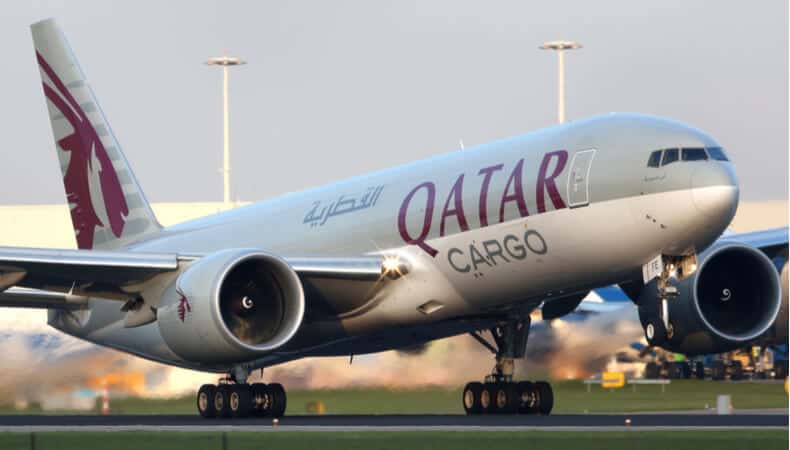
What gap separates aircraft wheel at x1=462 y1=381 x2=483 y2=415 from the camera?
3444 cm

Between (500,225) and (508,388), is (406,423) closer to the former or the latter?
(500,225)

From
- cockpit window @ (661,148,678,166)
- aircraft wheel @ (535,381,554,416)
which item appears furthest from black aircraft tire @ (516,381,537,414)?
cockpit window @ (661,148,678,166)

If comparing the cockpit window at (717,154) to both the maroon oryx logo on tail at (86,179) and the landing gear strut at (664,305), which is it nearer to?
the landing gear strut at (664,305)

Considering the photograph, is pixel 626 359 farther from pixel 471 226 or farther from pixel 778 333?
pixel 471 226

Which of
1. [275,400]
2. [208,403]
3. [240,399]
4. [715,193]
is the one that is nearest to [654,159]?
[715,193]

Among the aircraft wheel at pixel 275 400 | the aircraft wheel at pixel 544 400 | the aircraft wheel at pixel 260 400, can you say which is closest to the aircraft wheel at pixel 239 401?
the aircraft wheel at pixel 260 400

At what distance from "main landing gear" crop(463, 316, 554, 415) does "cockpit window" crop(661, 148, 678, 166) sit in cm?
617

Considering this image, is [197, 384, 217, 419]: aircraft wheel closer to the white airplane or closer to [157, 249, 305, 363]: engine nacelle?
the white airplane

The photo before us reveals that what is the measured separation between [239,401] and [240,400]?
38mm

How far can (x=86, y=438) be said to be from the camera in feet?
84.1

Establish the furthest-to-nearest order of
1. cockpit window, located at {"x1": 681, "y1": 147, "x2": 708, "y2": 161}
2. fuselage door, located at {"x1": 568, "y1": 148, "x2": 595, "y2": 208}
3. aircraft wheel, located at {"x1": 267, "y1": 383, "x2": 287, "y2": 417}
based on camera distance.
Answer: aircraft wheel, located at {"x1": 267, "y1": 383, "x2": 287, "y2": 417} < fuselage door, located at {"x1": 568, "y1": 148, "x2": 595, "y2": 208} < cockpit window, located at {"x1": 681, "y1": 147, "x2": 708, "y2": 161}

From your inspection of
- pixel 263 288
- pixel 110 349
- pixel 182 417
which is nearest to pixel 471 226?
pixel 263 288

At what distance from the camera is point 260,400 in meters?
33.4

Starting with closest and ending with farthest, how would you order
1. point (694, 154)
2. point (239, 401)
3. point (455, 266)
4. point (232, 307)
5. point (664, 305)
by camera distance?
point (694, 154), point (664, 305), point (232, 307), point (455, 266), point (239, 401)
